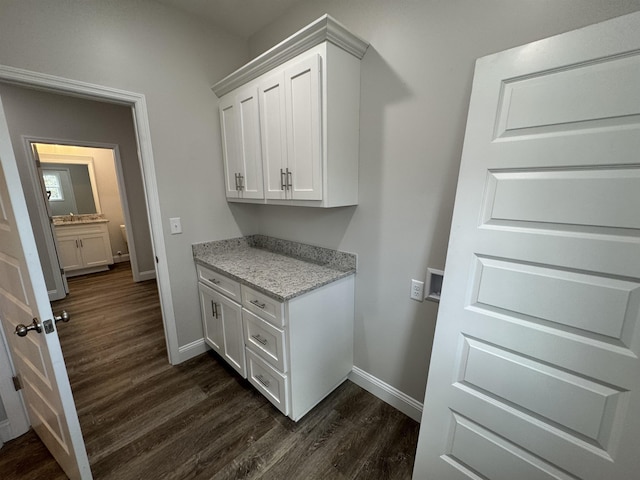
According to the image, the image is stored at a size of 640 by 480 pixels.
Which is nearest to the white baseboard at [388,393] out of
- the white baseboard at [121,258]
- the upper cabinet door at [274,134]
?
the upper cabinet door at [274,134]

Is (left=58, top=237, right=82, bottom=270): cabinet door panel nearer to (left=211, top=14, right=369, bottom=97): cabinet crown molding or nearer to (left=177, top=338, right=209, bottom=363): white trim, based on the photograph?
(left=177, top=338, right=209, bottom=363): white trim

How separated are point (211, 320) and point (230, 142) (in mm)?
1500

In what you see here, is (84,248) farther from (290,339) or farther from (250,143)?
(290,339)

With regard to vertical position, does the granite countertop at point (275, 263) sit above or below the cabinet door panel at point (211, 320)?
above

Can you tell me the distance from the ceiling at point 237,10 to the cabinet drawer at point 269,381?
245 centimetres

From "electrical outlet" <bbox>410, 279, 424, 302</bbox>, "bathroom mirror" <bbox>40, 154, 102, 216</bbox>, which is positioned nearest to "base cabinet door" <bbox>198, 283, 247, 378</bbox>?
"electrical outlet" <bbox>410, 279, 424, 302</bbox>

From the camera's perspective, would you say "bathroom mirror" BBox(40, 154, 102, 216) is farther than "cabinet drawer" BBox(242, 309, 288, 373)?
Yes

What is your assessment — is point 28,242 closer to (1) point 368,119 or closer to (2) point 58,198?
(1) point 368,119

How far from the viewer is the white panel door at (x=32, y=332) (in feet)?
2.97

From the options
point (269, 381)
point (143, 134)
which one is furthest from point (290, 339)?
point (143, 134)

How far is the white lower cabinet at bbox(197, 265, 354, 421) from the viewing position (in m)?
1.52

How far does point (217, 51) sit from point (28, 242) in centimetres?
197

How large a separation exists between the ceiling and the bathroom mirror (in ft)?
14.7

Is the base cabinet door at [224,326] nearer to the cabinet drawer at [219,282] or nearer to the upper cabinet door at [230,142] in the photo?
the cabinet drawer at [219,282]
